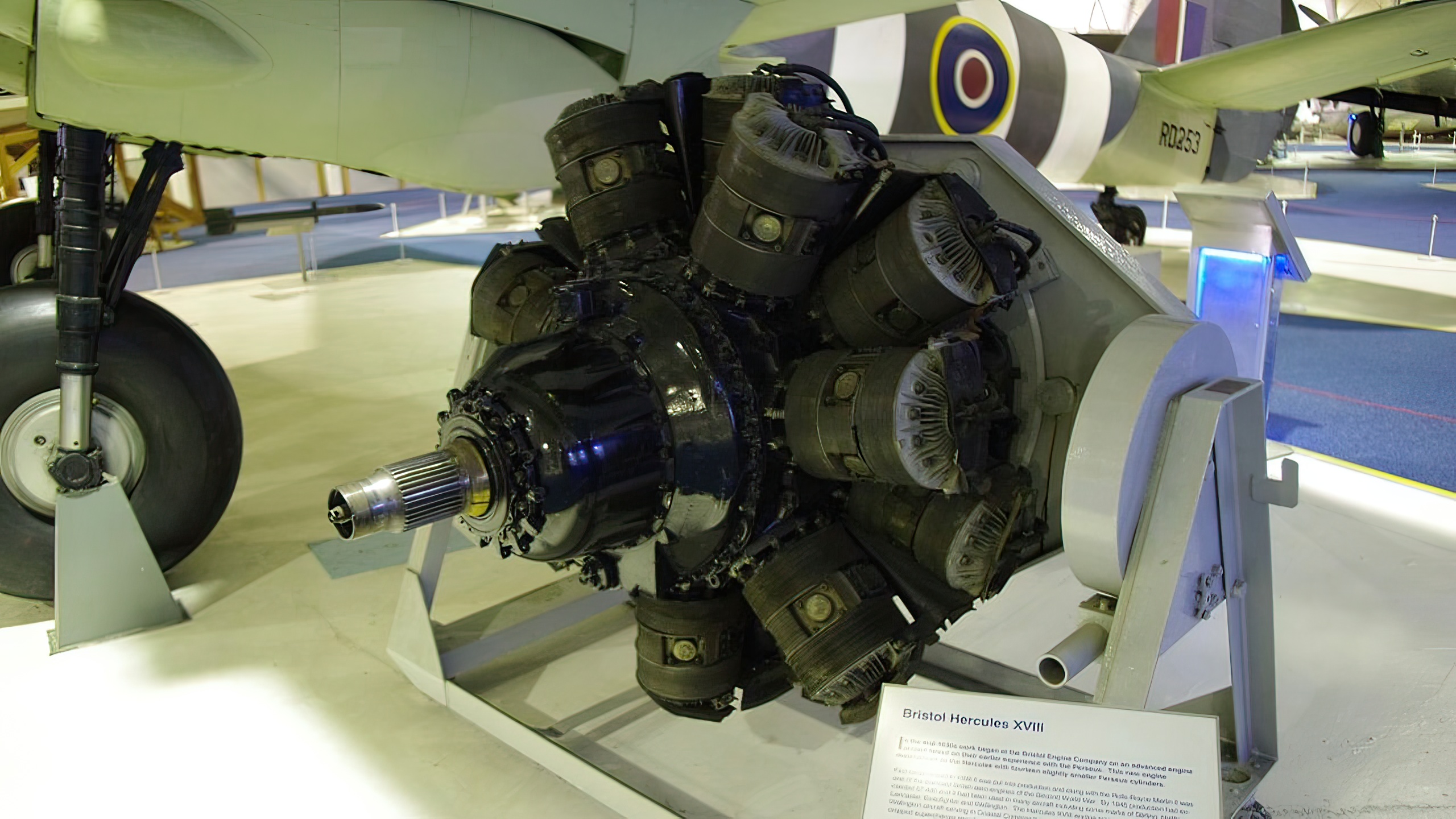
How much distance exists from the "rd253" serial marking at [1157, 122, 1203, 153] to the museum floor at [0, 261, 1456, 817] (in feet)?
13.0

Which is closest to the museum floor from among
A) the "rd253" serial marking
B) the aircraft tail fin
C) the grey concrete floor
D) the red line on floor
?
the grey concrete floor

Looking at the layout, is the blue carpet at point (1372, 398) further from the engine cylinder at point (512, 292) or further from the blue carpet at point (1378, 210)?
the engine cylinder at point (512, 292)

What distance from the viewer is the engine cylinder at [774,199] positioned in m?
1.76

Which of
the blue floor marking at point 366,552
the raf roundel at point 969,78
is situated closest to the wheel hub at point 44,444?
the blue floor marking at point 366,552

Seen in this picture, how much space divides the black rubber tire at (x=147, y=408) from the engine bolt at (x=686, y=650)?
7.67 ft

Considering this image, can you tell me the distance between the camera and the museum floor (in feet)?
7.86

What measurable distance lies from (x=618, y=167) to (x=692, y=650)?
996mm

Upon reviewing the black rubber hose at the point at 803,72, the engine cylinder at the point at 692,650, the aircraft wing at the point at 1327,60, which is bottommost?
the engine cylinder at the point at 692,650

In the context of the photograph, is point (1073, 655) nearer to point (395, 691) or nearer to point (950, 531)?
point (950, 531)

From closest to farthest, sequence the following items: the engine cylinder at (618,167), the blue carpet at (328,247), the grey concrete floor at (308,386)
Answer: the engine cylinder at (618,167), the grey concrete floor at (308,386), the blue carpet at (328,247)

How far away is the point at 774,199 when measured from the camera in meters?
1.79

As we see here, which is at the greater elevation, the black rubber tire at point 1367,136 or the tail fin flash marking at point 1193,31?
the tail fin flash marking at point 1193,31

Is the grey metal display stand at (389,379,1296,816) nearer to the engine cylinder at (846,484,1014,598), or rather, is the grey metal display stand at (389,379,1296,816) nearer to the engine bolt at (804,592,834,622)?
the engine cylinder at (846,484,1014,598)

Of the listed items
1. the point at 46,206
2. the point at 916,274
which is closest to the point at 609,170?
the point at 916,274
